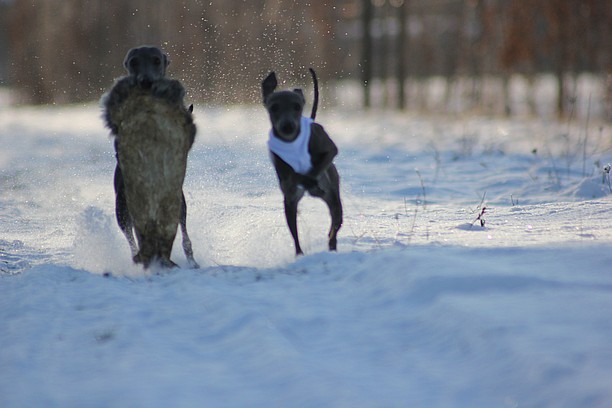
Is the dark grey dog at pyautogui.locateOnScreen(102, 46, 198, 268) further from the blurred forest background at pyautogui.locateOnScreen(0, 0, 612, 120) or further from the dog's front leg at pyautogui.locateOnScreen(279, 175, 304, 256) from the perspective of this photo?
the blurred forest background at pyautogui.locateOnScreen(0, 0, 612, 120)

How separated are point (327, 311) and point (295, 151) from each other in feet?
5.99

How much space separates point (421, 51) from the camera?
22891mm

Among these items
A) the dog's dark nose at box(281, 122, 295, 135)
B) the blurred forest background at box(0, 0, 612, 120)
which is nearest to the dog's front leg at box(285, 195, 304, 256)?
the dog's dark nose at box(281, 122, 295, 135)

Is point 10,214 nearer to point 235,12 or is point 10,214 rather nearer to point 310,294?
point 310,294

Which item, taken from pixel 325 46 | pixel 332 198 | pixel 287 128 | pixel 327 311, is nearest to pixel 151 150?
pixel 287 128

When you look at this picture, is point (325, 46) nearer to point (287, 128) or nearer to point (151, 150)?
point (287, 128)

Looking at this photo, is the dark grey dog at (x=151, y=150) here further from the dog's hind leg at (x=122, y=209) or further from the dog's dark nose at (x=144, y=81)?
the dog's hind leg at (x=122, y=209)

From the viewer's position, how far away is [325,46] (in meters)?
22.6

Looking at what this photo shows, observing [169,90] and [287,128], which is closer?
[169,90]

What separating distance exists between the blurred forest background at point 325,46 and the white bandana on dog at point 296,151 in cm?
892

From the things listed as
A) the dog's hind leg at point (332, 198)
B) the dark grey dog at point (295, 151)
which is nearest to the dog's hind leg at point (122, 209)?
the dark grey dog at point (295, 151)

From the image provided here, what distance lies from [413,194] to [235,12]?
16157 millimetres

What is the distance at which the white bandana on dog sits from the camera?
205 inches

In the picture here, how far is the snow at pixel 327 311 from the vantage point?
9.07ft
